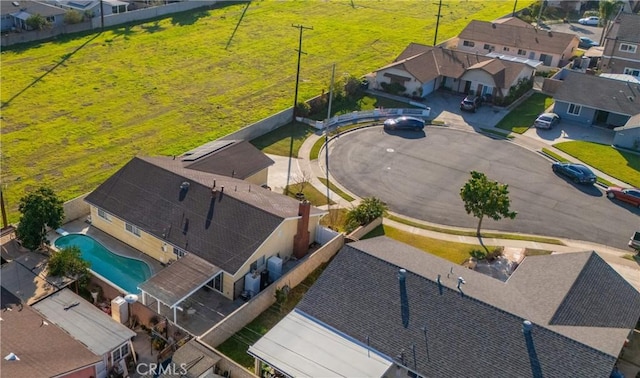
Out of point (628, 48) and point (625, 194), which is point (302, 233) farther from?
point (628, 48)

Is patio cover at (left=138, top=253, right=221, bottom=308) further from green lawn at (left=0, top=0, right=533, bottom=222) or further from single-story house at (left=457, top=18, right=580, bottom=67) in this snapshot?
single-story house at (left=457, top=18, right=580, bottom=67)

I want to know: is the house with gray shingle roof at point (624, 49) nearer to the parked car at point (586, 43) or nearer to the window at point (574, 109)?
the parked car at point (586, 43)

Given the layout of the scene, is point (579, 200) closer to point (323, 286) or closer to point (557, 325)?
point (557, 325)

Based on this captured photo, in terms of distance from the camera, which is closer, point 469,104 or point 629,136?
point 629,136

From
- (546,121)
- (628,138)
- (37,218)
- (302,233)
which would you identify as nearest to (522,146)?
(546,121)

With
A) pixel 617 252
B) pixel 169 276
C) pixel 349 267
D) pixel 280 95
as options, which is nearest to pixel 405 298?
pixel 349 267

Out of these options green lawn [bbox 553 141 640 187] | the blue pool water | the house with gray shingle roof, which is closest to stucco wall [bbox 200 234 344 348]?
the blue pool water
